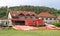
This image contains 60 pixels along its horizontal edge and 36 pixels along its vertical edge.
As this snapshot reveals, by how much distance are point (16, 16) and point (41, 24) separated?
9.26 m

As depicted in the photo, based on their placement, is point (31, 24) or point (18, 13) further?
point (18, 13)

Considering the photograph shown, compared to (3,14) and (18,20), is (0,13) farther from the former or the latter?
(18,20)

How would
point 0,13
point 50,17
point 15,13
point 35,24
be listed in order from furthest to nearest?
point 0,13 → point 50,17 → point 15,13 → point 35,24

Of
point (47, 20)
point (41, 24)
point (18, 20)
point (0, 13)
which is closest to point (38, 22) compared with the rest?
point (41, 24)

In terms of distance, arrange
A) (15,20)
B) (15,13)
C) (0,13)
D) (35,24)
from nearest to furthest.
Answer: (35,24), (15,20), (15,13), (0,13)

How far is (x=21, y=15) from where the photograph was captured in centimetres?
4912

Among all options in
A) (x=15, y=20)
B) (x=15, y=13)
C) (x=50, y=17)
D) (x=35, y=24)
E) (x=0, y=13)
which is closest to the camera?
(x=35, y=24)

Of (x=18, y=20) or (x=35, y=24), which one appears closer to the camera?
(x=35, y=24)

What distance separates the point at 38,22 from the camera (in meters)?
41.8

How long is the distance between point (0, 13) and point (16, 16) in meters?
19.8

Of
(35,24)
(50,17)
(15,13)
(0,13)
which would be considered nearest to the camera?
(35,24)

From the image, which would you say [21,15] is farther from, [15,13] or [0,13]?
[0,13]

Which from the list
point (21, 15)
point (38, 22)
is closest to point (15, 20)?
point (21, 15)

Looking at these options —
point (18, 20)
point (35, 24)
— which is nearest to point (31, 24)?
point (35, 24)
